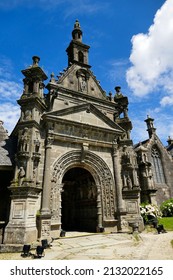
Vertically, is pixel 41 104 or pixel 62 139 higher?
pixel 41 104

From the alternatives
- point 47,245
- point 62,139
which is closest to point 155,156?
point 62,139

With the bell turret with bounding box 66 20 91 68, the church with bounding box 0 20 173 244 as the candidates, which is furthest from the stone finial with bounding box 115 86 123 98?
the bell turret with bounding box 66 20 91 68

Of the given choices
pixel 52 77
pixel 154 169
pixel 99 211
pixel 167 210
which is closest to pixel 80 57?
pixel 52 77

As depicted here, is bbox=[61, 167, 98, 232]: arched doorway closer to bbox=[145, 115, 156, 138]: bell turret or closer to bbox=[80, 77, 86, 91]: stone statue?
bbox=[80, 77, 86, 91]: stone statue

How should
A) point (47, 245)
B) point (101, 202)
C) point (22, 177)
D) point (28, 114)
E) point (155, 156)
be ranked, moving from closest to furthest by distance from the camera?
point (47, 245) → point (22, 177) → point (28, 114) → point (101, 202) → point (155, 156)

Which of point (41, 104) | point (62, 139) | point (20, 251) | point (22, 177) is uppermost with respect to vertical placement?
point (41, 104)

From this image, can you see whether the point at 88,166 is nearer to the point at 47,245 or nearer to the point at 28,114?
the point at 28,114

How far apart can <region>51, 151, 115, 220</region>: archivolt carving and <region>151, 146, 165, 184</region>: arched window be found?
519 inches

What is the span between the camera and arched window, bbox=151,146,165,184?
23.8 meters

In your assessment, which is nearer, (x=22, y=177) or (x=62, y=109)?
(x=22, y=177)

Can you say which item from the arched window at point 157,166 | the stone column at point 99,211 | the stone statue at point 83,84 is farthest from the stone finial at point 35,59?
the arched window at point 157,166

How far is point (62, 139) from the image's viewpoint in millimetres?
11656
